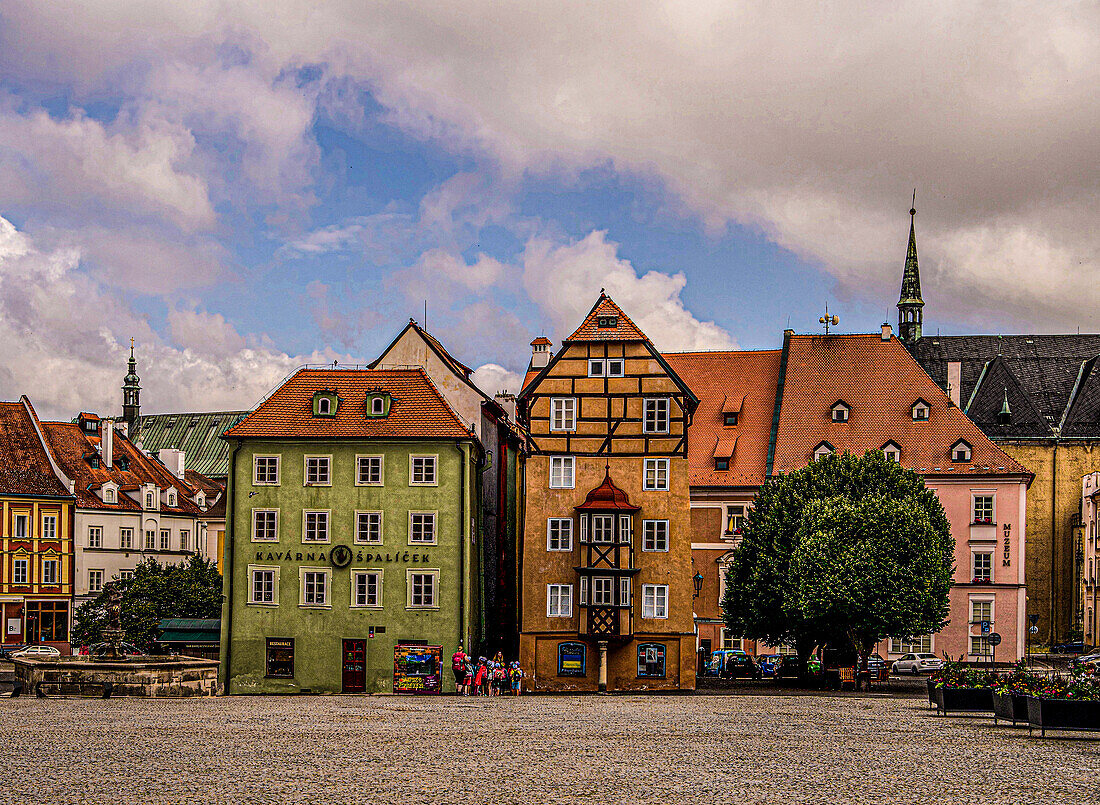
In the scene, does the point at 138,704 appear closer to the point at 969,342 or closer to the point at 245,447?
the point at 245,447

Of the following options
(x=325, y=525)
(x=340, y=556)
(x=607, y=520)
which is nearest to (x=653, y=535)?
(x=607, y=520)

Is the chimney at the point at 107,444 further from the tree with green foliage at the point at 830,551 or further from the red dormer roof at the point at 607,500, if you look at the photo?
the tree with green foliage at the point at 830,551

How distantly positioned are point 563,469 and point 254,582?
14541mm

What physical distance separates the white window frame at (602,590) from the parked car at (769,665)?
558 inches

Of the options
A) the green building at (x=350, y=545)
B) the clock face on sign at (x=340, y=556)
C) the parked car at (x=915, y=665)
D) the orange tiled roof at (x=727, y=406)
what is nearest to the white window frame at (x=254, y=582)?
the green building at (x=350, y=545)

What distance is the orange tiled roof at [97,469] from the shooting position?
305 feet

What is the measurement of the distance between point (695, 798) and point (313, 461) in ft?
139

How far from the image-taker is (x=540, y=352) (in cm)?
7800

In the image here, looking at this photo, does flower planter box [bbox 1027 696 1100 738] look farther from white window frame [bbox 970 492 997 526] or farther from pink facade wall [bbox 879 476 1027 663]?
white window frame [bbox 970 492 997 526]

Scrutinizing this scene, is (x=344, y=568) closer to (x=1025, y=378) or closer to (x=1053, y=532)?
(x=1053, y=532)

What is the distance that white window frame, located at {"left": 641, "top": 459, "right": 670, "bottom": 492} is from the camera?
2357 inches

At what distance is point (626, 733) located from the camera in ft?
102

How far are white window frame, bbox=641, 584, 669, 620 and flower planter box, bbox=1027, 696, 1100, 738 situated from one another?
30.1m

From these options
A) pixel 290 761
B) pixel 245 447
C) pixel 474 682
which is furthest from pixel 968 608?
pixel 290 761
